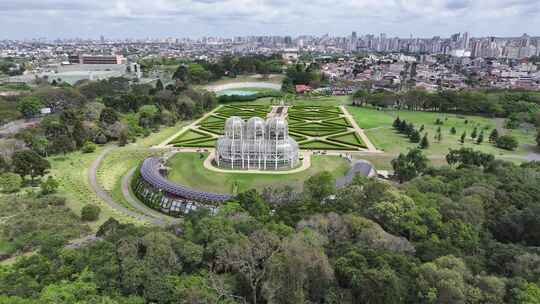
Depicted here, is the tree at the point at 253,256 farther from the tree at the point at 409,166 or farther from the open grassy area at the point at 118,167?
the tree at the point at 409,166

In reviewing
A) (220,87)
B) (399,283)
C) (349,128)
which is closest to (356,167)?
(349,128)

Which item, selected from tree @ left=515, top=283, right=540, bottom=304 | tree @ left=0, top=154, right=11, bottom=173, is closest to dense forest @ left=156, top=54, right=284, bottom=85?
tree @ left=0, top=154, right=11, bottom=173

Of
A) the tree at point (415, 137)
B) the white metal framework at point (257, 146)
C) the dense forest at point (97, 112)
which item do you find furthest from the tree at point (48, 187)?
the tree at point (415, 137)

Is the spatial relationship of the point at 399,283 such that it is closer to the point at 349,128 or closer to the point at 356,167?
the point at 356,167

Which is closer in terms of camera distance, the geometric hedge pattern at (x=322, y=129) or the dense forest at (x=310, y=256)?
the dense forest at (x=310, y=256)

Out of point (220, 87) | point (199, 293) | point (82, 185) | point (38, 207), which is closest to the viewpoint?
point (199, 293)
